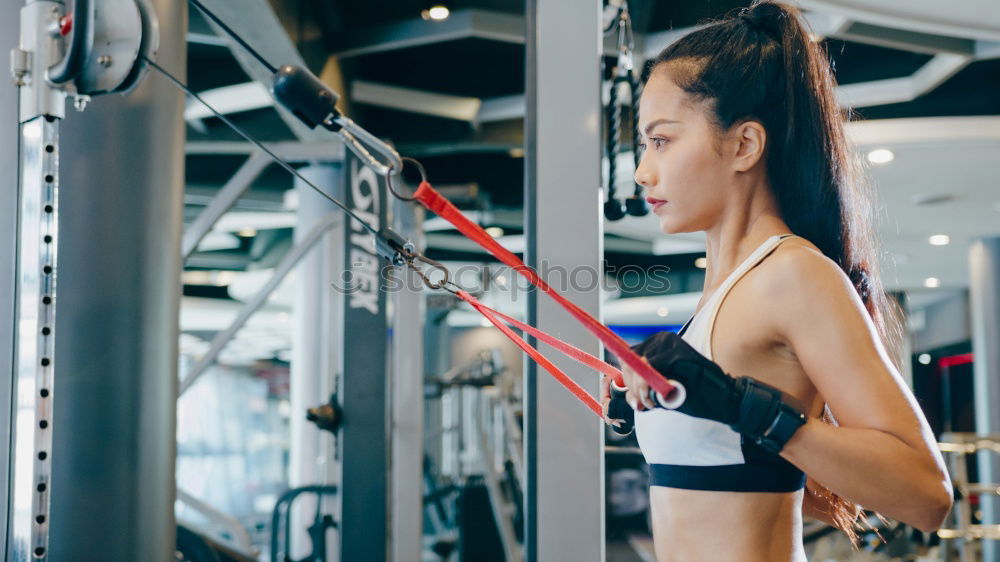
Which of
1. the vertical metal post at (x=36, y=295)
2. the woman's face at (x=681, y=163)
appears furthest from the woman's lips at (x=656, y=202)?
the vertical metal post at (x=36, y=295)

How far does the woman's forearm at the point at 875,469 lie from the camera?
2.89 ft

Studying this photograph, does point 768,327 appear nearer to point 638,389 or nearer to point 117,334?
point 638,389

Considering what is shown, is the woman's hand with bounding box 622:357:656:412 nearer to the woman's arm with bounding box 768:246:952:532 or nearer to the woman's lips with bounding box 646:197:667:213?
the woman's arm with bounding box 768:246:952:532

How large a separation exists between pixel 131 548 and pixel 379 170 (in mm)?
1117

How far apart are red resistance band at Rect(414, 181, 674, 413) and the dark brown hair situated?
0.32 meters

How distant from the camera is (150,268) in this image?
5.85 ft

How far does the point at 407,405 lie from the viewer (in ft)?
13.6

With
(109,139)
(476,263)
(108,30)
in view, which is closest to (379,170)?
(108,30)

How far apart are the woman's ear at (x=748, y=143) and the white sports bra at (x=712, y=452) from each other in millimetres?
116

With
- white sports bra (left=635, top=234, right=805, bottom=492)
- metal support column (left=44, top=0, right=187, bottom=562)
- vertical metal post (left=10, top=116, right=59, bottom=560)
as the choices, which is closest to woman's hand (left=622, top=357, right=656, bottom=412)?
white sports bra (left=635, top=234, right=805, bottom=492)

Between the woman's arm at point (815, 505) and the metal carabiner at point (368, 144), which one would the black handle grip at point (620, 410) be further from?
the metal carabiner at point (368, 144)

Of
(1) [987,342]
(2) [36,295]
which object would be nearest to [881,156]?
(1) [987,342]

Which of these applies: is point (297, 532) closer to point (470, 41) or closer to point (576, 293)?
point (470, 41)

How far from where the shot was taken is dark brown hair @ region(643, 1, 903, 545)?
1086 mm
